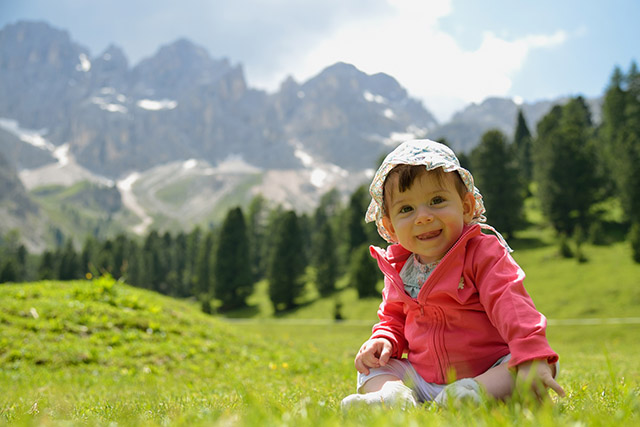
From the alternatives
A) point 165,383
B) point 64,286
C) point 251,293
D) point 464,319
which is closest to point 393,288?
point 464,319

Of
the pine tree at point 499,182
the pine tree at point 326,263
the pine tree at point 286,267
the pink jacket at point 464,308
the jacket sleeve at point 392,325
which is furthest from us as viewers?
the pine tree at point 326,263

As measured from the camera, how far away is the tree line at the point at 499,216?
41438mm

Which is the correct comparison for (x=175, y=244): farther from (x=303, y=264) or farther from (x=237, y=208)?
(x=303, y=264)

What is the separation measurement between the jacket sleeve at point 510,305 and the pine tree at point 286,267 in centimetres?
4775

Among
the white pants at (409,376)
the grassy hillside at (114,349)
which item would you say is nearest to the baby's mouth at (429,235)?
the white pants at (409,376)

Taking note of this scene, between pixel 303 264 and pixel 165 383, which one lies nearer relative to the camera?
pixel 165 383

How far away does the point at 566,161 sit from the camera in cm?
4372

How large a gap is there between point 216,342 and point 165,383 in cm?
368

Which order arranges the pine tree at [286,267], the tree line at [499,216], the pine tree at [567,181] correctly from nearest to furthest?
the tree line at [499,216]
the pine tree at [567,181]
the pine tree at [286,267]

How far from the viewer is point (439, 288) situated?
10.1ft

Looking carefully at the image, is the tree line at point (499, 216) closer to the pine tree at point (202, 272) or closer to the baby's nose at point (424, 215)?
the pine tree at point (202, 272)

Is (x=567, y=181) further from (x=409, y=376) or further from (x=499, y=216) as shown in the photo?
(x=409, y=376)

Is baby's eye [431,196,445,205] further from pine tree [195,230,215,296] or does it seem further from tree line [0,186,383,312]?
pine tree [195,230,215,296]

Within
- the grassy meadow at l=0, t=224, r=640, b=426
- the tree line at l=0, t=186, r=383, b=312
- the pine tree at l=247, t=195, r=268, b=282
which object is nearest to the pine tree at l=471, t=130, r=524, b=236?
the tree line at l=0, t=186, r=383, b=312
